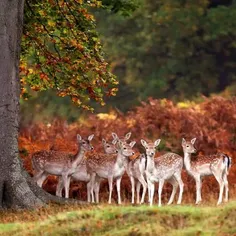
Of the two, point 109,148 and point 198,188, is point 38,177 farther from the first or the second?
point 198,188

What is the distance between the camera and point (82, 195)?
22.3m

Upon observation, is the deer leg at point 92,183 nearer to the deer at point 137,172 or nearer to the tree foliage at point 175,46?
the deer at point 137,172

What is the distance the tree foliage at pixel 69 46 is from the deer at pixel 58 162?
0.96 meters

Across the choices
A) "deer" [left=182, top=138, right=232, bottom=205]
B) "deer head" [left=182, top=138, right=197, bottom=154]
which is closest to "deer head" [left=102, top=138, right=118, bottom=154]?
"deer head" [left=182, top=138, right=197, bottom=154]

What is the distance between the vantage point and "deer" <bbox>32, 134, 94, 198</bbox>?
21141 mm

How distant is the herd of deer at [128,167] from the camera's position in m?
19.7

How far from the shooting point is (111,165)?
20750 millimetres

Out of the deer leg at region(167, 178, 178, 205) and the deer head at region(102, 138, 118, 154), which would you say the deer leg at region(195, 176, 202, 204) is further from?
the deer head at region(102, 138, 118, 154)

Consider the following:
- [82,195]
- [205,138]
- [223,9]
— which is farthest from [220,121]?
[223,9]

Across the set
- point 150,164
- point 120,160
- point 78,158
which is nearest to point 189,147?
point 120,160

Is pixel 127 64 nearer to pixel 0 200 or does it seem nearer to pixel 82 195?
pixel 82 195

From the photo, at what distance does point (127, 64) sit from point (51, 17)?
2447cm

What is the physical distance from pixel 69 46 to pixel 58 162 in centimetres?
229

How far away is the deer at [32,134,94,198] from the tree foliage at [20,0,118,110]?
38.0 inches
